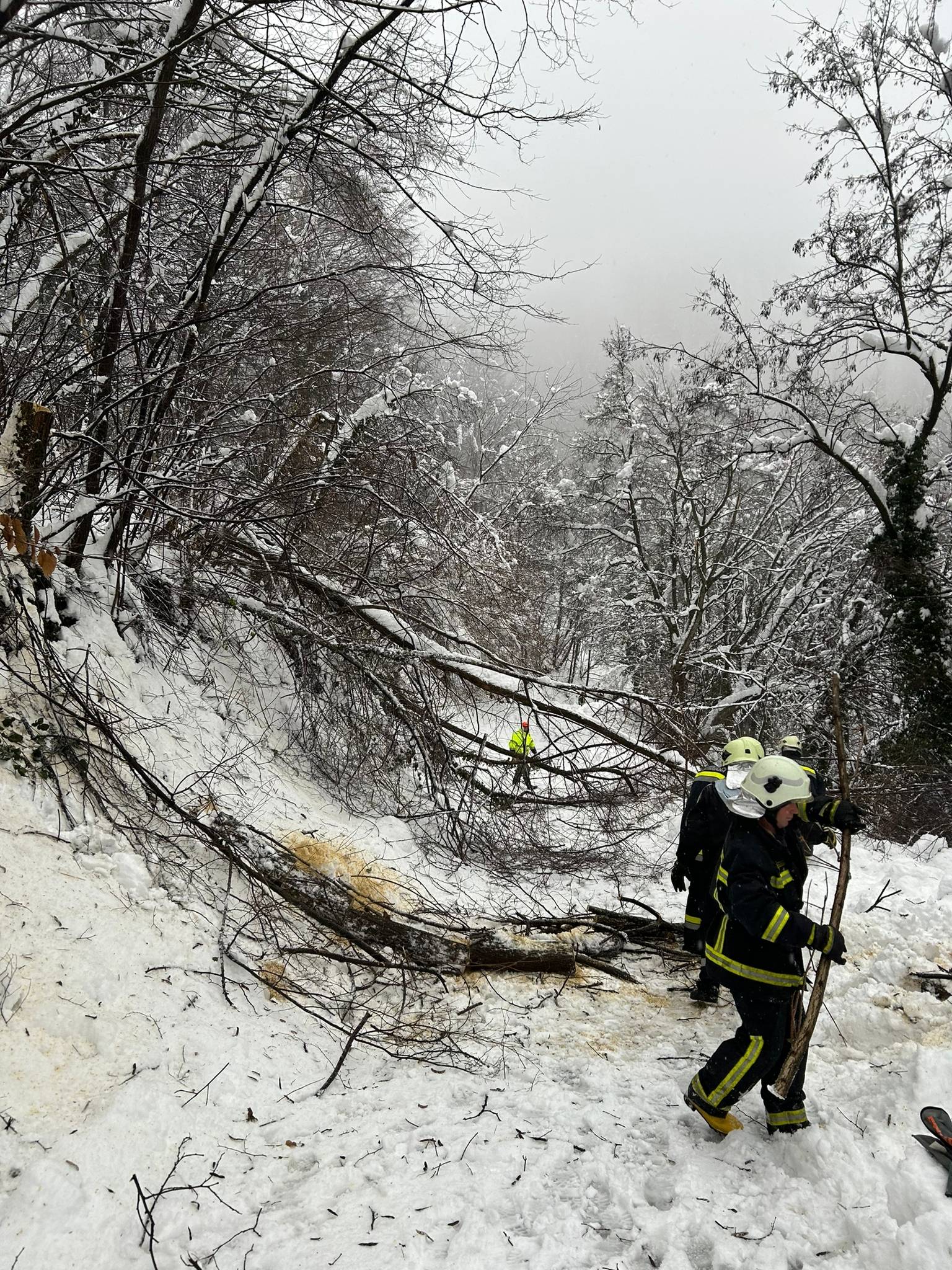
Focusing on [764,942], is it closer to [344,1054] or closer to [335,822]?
[344,1054]

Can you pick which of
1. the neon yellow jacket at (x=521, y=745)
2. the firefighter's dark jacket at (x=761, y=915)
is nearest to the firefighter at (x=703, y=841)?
the firefighter's dark jacket at (x=761, y=915)

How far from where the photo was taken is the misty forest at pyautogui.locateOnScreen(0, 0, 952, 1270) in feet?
8.00

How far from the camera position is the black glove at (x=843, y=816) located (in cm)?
322

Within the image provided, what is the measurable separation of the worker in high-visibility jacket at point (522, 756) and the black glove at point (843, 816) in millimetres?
2420

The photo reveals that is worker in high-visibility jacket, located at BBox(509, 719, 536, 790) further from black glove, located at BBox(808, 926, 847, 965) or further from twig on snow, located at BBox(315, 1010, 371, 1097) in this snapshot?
black glove, located at BBox(808, 926, 847, 965)

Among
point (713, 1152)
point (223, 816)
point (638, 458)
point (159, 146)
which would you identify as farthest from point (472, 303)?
point (638, 458)

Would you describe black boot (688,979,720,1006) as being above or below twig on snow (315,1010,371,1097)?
above

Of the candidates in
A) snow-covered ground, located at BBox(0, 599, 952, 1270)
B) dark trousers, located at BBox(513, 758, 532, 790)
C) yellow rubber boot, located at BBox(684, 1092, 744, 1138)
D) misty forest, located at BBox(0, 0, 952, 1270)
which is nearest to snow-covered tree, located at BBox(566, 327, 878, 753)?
misty forest, located at BBox(0, 0, 952, 1270)

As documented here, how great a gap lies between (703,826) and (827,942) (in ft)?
5.34

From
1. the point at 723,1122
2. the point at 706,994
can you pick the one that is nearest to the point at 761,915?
the point at 723,1122

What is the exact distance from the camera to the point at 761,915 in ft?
9.67

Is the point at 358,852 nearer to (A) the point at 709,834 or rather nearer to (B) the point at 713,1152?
(A) the point at 709,834

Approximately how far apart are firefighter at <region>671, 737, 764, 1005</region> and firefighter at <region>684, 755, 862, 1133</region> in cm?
108

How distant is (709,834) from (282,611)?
11.5ft
